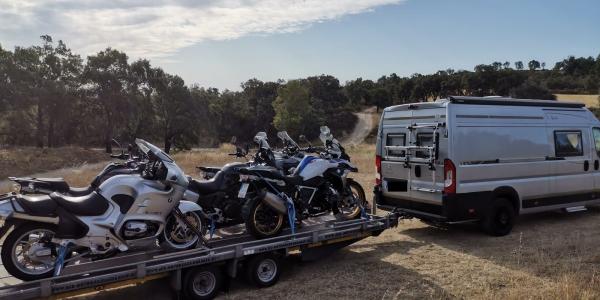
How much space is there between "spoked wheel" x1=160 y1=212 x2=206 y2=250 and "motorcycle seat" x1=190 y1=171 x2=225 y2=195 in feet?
2.35

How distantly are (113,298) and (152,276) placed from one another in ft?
3.03

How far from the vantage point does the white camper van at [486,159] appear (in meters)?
7.83

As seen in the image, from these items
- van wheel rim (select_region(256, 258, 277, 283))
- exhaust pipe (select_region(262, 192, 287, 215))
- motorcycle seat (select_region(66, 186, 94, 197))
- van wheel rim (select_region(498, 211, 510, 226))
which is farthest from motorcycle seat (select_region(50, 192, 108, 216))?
van wheel rim (select_region(498, 211, 510, 226))

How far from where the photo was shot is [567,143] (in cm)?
934

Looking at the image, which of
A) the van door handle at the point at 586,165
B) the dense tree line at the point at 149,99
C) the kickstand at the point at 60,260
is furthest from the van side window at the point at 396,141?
the dense tree line at the point at 149,99

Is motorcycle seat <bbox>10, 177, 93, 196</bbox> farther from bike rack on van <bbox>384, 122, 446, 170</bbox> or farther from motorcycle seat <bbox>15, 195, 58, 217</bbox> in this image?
bike rack on van <bbox>384, 122, 446, 170</bbox>

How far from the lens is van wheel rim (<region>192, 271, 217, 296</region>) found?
5523 mm

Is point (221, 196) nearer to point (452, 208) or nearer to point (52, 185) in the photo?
point (52, 185)

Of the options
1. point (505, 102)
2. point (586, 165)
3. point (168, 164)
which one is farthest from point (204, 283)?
point (586, 165)

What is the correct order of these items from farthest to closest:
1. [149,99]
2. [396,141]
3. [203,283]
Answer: [149,99] < [396,141] < [203,283]

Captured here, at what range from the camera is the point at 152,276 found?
5195 mm

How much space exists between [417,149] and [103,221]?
505 cm

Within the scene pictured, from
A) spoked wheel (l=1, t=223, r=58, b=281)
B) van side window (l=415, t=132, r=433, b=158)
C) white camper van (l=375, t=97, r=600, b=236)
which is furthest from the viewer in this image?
van side window (l=415, t=132, r=433, b=158)

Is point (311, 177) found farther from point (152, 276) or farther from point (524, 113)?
point (524, 113)
